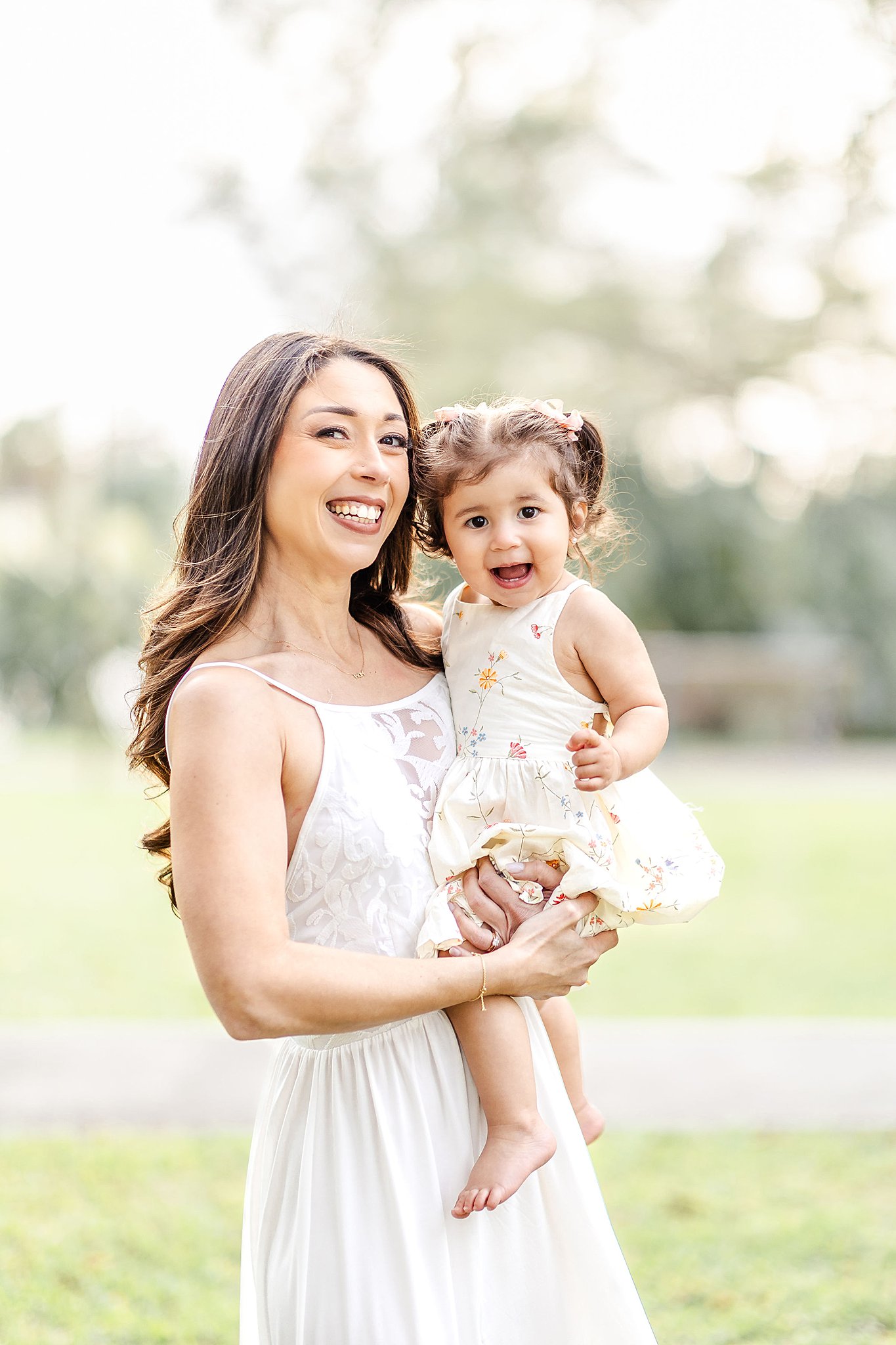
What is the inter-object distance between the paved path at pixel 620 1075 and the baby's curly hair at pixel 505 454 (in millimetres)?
3064

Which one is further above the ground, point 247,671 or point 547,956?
point 247,671

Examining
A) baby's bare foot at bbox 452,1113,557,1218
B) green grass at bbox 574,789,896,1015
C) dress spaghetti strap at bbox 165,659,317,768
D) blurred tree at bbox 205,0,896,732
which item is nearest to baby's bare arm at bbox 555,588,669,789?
dress spaghetti strap at bbox 165,659,317,768

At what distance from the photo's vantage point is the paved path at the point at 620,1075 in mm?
4551

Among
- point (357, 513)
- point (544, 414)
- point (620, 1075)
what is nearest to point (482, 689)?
point (357, 513)

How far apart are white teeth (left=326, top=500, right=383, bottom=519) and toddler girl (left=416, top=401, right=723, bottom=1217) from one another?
0.60 ft

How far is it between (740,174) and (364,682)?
36.1 ft

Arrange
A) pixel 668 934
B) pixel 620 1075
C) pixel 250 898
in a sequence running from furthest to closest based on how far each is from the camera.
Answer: pixel 668 934 → pixel 620 1075 → pixel 250 898

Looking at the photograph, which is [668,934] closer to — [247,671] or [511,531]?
[511,531]

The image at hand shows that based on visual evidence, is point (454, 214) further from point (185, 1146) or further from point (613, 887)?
point (613, 887)

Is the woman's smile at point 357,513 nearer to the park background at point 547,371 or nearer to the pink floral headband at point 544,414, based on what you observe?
the pink floral headband at point 544,414

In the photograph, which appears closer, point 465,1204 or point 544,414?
point 465,1204

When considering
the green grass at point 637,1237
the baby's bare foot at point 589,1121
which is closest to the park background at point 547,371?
the green grass at point 637,1237

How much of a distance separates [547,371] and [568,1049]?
12815mm

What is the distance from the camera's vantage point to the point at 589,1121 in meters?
2.05
